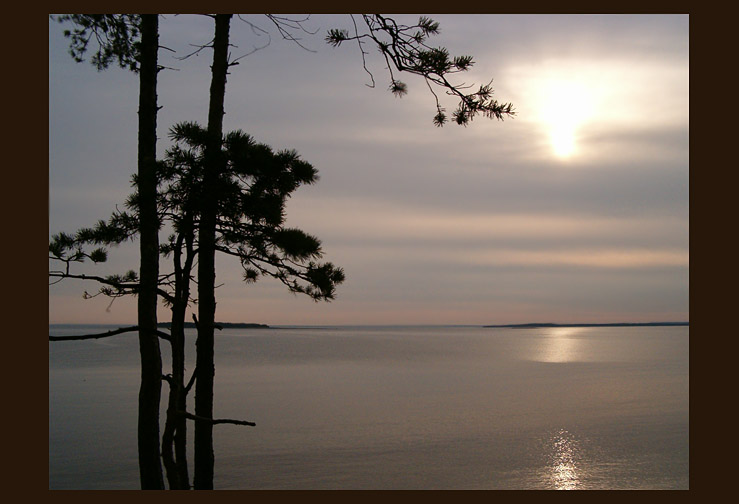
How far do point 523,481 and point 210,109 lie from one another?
1186 cm

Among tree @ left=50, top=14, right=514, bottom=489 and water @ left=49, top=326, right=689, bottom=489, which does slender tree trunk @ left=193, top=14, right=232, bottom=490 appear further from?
water @ left=49, top=326, right=689, bottom=489

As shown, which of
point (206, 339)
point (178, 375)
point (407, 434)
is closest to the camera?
point (178, 375)

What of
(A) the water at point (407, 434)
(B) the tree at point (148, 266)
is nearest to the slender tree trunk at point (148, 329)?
(B) the tree at point (148, 266)

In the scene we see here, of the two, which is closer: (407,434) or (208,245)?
(208,245)

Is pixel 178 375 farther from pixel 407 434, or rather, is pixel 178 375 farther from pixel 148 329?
pixel 407 434

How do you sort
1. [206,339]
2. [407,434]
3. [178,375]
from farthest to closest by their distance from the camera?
[407,434]
[206,339]
[178,375]

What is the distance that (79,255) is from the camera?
5.71 metres

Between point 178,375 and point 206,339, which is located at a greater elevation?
point 206,339

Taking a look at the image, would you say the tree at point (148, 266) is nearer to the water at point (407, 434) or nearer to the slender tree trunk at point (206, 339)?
the slender tree trunk at point (206, 339)

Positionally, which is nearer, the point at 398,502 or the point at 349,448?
the point at 398,502

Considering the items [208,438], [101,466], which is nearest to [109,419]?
[101,466]

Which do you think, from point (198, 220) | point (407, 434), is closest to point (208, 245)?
point (198, 220)

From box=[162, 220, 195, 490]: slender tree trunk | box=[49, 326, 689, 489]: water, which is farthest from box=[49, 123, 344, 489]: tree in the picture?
box=[49, 326, 689, 489]: water
